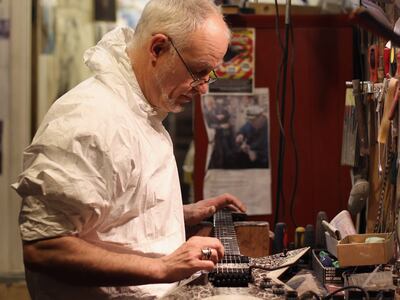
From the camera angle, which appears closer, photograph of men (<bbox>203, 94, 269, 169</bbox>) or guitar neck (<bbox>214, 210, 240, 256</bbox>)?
guitar neck (<bbox>214, 210, 240, 256</bbox>)

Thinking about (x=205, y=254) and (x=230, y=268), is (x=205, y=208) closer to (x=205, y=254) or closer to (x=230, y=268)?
(x=230, y=268)

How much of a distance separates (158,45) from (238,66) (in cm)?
111

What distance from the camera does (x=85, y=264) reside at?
1.16 meters

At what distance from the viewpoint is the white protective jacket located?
1.16m

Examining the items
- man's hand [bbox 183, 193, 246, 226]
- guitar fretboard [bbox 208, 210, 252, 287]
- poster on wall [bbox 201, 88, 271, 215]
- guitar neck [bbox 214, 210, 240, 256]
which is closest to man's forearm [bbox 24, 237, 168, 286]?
guitar fretboard [bbox 208, 210, 252, 287]

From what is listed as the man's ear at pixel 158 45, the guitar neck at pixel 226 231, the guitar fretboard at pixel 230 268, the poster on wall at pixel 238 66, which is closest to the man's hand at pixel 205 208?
the guitar neck at pixel 226 231

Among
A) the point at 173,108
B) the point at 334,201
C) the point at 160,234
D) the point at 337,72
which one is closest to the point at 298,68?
the point at 337,72

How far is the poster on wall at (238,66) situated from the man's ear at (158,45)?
3.50 ft

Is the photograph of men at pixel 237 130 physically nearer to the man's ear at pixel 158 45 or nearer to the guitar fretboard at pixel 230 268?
the guitar fretboard at pixel 230 268

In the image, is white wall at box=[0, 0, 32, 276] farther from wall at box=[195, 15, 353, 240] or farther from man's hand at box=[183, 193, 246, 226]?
man's hand at box=[183, 193, 246, 226]

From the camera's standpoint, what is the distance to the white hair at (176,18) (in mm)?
1376

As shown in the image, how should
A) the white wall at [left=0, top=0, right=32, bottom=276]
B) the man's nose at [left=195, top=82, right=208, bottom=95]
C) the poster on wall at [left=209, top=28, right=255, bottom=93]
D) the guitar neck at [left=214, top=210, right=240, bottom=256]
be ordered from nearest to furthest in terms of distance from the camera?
the man's nose at [left=195, top=82, right=208, bottom=95] → the guitar neck at [left=214, top=210, right=240, bottom=256] → the poster on wall at [left=209, top=28, right=255, bottom=93] → the white wall at [left=0, top=0, right=32, bottom=276]

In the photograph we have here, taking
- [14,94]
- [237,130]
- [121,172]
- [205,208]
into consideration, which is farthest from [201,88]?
[14,94]

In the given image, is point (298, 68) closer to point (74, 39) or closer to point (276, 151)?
point (276, 151)
